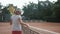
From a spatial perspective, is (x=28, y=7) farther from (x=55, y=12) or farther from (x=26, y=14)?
(x=55, y=12)

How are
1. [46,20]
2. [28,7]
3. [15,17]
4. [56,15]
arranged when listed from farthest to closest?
1. [28,7]
2. [46,20]
3. [56,15]
4. [15,17]

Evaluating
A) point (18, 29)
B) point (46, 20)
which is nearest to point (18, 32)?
point (18, 29)

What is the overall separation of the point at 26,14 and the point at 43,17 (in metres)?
16.3

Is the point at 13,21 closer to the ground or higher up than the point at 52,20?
higher up

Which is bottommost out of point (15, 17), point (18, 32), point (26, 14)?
point (26, 14)

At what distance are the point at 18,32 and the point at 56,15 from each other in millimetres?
68980

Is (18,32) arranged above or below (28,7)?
above

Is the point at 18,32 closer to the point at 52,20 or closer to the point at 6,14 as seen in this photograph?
the point at 52,20

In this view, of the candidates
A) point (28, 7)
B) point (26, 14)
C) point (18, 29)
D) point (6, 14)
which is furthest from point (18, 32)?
point (28, 7)

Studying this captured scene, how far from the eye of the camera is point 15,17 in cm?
637

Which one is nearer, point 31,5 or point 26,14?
point 26,14

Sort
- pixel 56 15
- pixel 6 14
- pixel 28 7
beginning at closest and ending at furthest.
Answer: pixel 56 15 → pixel 6 14 → pixel 28 7

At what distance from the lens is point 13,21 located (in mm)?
6418

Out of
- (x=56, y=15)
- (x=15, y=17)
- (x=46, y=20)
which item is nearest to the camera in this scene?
(x=15, y=17)
